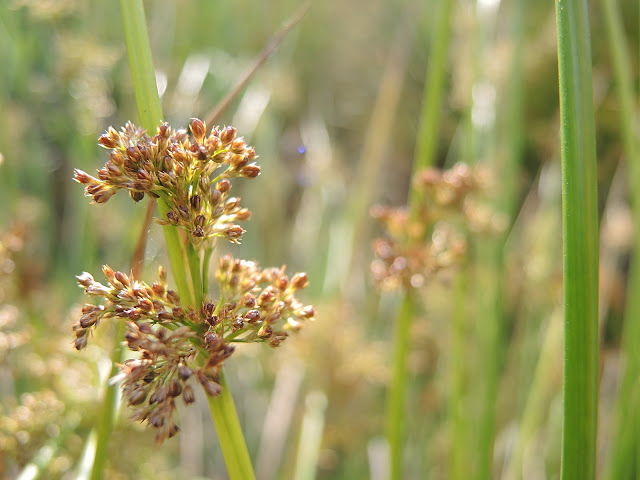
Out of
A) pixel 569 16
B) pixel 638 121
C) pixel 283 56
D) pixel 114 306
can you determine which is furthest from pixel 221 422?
pixel 283 56

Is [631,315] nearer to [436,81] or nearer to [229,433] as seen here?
[436,81]

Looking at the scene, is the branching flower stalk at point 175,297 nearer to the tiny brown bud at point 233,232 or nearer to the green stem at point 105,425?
the tiny brown bud at point 233,232

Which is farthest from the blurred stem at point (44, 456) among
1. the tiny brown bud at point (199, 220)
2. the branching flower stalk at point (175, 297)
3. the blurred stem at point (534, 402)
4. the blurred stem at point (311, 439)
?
the blurred stem at point (534, 402)

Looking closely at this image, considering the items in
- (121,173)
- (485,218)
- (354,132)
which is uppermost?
(354,132)

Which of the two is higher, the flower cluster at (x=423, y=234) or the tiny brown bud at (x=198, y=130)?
the flower cluster at (x=423, y=234)

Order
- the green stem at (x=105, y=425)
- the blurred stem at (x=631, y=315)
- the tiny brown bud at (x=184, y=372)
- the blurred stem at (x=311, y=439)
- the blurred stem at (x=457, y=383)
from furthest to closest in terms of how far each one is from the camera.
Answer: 1. the blurred stem at (x=311, y=439)
2. the blurred stem at (x=457, y=383)
3. the blurred stem at (x=631, y=315)
4. the green stem at (x=105, y=425)
5. the tiny brown bud at (x=184, y=372)

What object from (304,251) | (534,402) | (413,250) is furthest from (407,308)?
(304,251)

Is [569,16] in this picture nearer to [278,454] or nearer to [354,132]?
[278,454]
